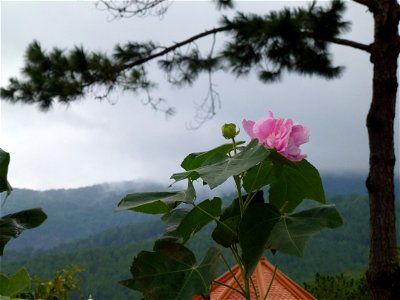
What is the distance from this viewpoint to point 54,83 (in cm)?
376

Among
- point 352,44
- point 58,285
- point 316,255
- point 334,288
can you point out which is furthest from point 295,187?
point 316,255

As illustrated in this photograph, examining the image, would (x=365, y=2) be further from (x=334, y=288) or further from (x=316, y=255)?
(x=316, y=255)

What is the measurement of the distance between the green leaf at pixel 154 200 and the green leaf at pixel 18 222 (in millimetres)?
142

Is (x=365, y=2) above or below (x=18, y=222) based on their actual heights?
above

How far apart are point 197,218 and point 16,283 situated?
0.28 meters

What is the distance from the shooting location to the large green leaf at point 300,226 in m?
0.48

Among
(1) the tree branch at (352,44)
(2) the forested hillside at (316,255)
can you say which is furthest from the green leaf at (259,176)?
(2) the forested hillside at (316,255)

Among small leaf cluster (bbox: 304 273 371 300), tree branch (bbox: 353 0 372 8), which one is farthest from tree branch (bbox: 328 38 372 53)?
small leaf cluster (bbox: 304 273 371 300)

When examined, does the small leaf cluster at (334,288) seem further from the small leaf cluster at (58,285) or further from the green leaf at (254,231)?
the green leaf at (254,231)

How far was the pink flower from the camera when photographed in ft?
1.72

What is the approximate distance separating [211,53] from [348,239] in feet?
13.4

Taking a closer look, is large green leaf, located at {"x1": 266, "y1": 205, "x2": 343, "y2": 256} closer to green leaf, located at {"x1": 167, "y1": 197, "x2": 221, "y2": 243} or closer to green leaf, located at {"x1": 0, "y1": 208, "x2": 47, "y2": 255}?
green leaf, located at {"x1": 167, "y1": 197, "x2": 221, "y2": 243}

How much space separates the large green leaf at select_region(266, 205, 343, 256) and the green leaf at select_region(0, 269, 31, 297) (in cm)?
35

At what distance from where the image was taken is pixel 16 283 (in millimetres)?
690
